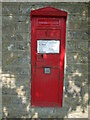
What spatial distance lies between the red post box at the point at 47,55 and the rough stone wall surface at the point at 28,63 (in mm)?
109

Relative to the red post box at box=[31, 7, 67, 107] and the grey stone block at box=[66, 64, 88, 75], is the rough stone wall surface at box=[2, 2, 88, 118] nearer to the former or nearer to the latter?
the grey stone block at box=[66, 64, 88, 75]

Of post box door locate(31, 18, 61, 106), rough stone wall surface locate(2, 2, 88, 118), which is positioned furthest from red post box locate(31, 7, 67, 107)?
rough stone wall surface locate(2, 2, 88, 118)

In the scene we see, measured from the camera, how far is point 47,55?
3.48m

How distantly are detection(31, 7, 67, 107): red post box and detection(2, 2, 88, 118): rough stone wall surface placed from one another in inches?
4.3

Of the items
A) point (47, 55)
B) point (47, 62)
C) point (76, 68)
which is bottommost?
point (76, 68)

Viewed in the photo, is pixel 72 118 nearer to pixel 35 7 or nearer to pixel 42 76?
pixel 42 76

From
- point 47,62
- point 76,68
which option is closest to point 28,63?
point 47,62

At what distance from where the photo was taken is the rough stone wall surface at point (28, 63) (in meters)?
3.42

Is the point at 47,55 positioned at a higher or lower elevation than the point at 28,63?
higher

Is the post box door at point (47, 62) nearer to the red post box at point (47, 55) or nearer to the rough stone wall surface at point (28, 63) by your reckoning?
the red post box at point (47, 55)

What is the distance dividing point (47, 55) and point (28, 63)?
1.44 feet

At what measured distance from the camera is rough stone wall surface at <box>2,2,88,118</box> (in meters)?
3.42

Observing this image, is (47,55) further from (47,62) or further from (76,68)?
(76,68)

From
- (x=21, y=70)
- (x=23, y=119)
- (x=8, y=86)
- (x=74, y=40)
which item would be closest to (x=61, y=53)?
(x=74, y=40)
